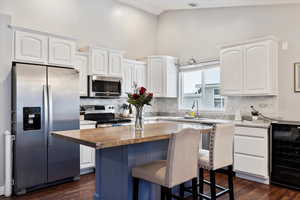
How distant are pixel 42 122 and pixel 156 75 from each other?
3063mm

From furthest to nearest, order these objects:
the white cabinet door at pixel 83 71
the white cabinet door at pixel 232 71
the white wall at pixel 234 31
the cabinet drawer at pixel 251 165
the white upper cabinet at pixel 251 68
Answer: the white cabinet door at pixel 83 71 → the white cabinet door at pixel 232 71 → the white wall at pixel 234 31 → the white upper cabinet at pixel 251 68 → the cabinet drawer at pixel 251 165

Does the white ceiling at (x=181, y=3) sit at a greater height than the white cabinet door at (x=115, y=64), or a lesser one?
greater

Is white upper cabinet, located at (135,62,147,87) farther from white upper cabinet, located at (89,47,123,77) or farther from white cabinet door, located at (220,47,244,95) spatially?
white cabinet door, located at (220,47,244,95)

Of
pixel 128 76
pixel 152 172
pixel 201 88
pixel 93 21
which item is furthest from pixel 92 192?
pixel 93 21

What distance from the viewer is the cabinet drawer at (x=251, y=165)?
3740mm

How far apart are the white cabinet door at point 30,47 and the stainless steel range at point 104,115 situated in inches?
59.3

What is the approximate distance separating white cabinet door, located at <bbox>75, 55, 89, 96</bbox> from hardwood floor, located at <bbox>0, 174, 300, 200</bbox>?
1.74 m

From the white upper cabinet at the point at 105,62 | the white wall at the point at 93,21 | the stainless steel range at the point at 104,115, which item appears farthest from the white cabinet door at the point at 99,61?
the stainless steel range at the point at 104,115

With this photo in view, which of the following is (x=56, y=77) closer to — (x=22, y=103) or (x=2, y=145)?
(x=22, y=103)

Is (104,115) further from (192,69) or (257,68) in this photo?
(257,68)

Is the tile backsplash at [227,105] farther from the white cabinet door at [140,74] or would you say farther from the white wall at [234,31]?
the white cabinet door at [140,74]

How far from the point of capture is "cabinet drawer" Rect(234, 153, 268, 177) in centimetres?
374

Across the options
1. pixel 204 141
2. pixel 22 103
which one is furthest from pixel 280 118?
pixel 22 103

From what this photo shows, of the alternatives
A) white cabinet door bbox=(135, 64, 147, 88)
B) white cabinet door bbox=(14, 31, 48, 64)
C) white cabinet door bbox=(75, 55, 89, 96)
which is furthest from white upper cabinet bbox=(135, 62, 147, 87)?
white cabinet door bbox=(14, 31, 48, 64)
